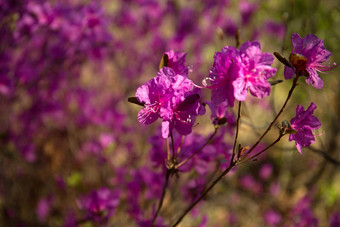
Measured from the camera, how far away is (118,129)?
140 inches

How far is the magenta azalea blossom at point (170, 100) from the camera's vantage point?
1055 millimetres

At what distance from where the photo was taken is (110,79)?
16.4 feet

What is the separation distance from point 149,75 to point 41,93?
1.91 meters

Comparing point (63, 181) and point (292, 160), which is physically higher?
point (292, 160)

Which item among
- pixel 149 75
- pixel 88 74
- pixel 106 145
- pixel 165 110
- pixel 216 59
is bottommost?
pixel 165 110

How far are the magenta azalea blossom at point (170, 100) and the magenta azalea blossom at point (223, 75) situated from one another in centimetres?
7

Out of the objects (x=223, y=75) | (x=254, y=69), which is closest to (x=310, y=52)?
(x=254, y=69)

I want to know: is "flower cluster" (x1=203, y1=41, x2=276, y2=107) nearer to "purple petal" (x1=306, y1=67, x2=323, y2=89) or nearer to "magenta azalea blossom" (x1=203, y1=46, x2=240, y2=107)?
"magenta azalea blossom" (x1=203, y1=46, x2=240, y2=107)

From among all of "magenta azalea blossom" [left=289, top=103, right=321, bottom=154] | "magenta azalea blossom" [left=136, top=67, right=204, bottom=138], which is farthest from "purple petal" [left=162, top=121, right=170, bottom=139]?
"magenta azalea blossom" [left=289, top=103, right=321, bottom=154]

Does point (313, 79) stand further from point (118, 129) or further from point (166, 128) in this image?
point (118, 129)

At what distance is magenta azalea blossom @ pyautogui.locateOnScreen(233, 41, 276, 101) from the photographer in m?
1.03

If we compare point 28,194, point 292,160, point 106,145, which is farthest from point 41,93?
point 292,160

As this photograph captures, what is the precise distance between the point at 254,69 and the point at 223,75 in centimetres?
11

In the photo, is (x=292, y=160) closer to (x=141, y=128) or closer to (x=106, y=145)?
(x=141, y=128)
